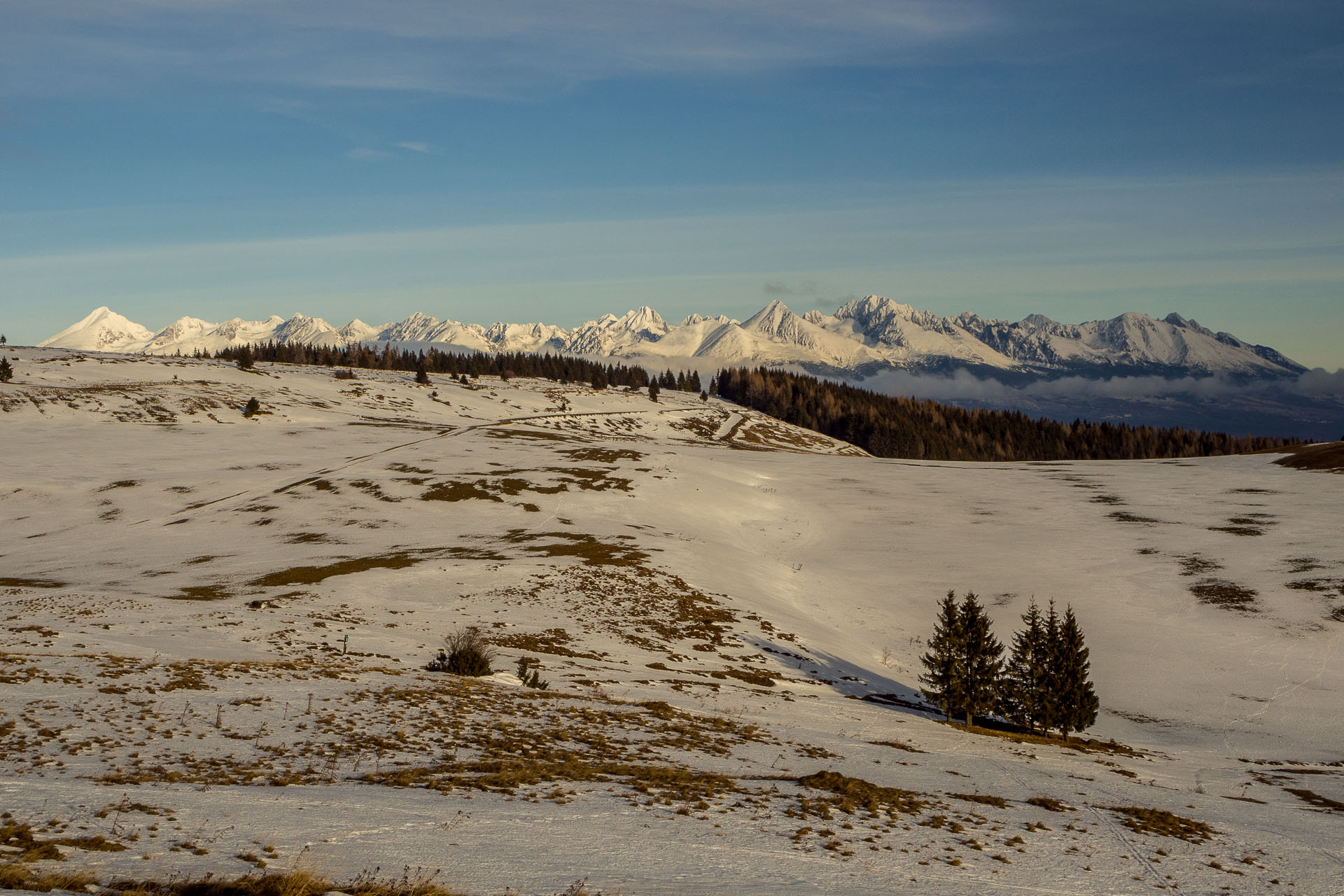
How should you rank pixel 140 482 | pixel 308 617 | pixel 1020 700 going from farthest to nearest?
1. pixel 140 482
2. pixel 308 617
3. pixel 1020 700

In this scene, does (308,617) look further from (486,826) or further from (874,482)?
(874,482)

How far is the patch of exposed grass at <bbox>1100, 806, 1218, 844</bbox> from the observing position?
2031 cm

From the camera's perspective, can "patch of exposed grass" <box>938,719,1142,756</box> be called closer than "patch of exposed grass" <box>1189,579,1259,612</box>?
Yes

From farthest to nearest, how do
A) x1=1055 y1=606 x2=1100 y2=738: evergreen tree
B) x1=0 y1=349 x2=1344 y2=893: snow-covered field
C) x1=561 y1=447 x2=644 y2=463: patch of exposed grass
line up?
x1=561 y1=447 x2=644 y2=463: patch of exposed grass < x1=1055 y1=606 x2=1100 y2=738: evergreen tree < x1=0 y1=349 x2=1344 y2=893: snow-covered field

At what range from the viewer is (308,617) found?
1687 inches

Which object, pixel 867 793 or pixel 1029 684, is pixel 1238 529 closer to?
pixel 1029 684

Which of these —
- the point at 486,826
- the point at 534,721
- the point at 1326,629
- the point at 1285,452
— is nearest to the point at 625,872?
the point at 486,826

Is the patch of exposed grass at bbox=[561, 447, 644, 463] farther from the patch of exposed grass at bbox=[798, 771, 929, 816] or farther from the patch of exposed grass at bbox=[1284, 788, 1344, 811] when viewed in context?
the patch of exposed grass at bbox=[798, 771, 929, 816]

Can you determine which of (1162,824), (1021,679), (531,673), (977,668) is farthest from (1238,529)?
(531,673)

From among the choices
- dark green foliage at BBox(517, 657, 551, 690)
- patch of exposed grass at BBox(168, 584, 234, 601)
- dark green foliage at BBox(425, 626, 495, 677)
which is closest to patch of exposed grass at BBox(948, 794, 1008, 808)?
dark green foliage at BBox(517, 657, 551, 690)

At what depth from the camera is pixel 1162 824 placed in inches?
837

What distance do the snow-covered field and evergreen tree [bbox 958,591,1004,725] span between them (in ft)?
7.59

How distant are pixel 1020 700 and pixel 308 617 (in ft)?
118

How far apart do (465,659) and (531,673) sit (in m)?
2.83
